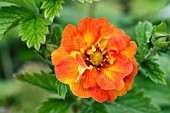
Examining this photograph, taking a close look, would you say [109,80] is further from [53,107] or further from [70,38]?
[53,107]

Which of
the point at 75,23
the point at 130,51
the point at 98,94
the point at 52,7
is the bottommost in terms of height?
the point at 75,23

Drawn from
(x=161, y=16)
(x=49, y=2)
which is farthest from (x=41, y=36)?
(x=161, y=16)

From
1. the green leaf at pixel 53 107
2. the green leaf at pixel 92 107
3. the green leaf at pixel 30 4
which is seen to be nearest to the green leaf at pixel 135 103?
the green leaf at pixel 92 107

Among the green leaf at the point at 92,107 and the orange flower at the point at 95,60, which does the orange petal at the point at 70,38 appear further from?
the green leaf at the point at 92,107

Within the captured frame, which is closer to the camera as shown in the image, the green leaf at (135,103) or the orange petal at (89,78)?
the orange petal at (89,78)

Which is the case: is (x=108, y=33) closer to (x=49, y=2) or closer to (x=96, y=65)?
(x=96, y=65)

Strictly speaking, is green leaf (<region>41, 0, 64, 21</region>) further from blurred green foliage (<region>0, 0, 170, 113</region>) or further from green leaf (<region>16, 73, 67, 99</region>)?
blurred green foliage (<region>0, 0, 170, 113</region>)

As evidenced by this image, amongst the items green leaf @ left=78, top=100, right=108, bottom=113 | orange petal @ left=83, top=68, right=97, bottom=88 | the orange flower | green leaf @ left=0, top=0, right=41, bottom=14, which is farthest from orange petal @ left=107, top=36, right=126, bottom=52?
green leaf @ left=78, top=100, right=108, bottom=113

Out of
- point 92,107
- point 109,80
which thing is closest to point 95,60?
point 109,80
